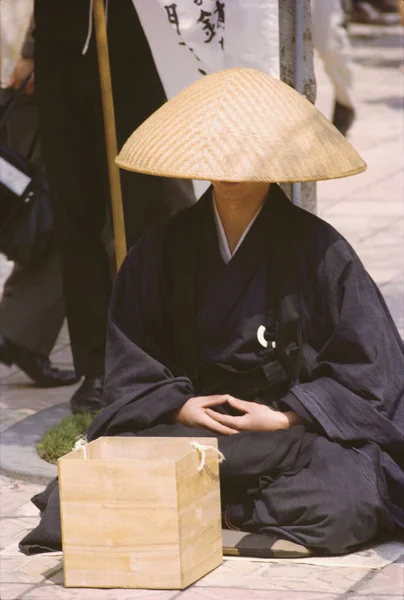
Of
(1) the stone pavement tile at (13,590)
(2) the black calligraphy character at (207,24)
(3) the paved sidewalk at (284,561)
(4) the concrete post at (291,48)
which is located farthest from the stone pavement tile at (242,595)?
(2) the black calligraphy character at (207,24)

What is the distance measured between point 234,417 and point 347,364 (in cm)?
40

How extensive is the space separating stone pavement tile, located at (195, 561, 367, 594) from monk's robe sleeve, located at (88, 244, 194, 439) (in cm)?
55

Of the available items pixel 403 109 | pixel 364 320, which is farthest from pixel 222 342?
pixel 403 109

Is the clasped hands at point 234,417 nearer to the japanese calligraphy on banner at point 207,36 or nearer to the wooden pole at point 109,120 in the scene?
the wooden pole at point 109,120

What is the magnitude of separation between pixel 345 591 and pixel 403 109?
32.7ft

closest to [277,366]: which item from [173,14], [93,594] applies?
[93,594]

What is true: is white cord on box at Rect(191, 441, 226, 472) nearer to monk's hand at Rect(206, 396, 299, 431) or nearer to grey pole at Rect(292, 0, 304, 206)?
monk's hand at Rect(206, 396, 299, 431)

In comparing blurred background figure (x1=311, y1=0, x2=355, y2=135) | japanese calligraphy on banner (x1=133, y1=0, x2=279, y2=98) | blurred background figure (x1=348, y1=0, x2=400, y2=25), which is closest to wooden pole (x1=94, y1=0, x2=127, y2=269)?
japanese calligraphy on banner (x1=133, y1=0, x2=279, y2=98)

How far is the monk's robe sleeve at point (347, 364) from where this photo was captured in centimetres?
414

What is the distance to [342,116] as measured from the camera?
11.1 m

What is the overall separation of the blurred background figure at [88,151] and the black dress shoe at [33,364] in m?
0.52

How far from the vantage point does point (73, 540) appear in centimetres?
385

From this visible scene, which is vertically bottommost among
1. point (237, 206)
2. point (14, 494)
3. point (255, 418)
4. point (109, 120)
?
point (14, 494)

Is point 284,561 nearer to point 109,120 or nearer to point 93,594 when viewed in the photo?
point 93,594
